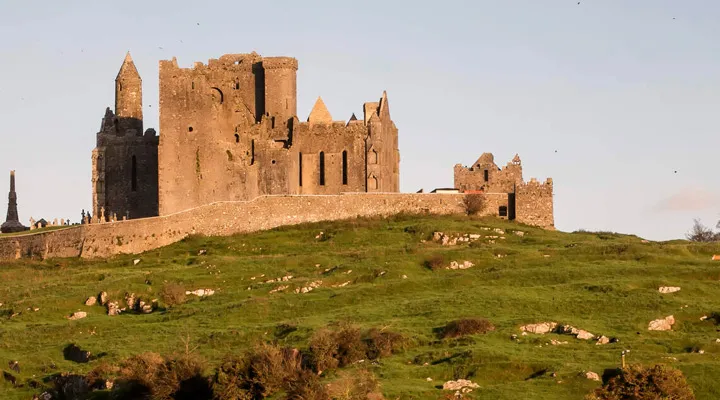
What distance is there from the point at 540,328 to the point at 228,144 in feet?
110

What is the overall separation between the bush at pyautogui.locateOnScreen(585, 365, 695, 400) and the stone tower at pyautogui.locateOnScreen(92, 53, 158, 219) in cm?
4289

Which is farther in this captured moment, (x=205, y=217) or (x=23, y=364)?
(x=205, y=217)

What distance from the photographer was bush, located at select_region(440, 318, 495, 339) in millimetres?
54875

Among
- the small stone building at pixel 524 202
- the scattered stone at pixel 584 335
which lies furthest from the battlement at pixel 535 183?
the scattered stone at pixel 584 335

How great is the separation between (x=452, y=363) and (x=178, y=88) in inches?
1483

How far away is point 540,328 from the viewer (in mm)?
55500

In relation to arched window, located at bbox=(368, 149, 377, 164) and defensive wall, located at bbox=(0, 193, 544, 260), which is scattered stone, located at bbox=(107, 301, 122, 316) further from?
arched window, located at bbox=(368, 149, 377, 164)

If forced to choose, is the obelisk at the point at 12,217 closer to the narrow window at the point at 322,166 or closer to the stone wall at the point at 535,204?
Answer: the narrow window at the point at 322,166

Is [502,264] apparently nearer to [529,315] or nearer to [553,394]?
[529,315]

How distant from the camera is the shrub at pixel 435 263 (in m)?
67.8

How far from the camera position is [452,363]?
5088 cm

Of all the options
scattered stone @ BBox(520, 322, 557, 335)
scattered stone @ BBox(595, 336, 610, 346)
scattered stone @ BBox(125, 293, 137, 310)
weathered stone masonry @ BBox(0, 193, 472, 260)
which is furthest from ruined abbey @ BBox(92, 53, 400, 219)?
scattered stone @ BBox(595, 336, 610, 346)

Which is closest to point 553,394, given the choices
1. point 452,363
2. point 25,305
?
point 452,363

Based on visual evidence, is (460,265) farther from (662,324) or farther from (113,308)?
(113,308)
